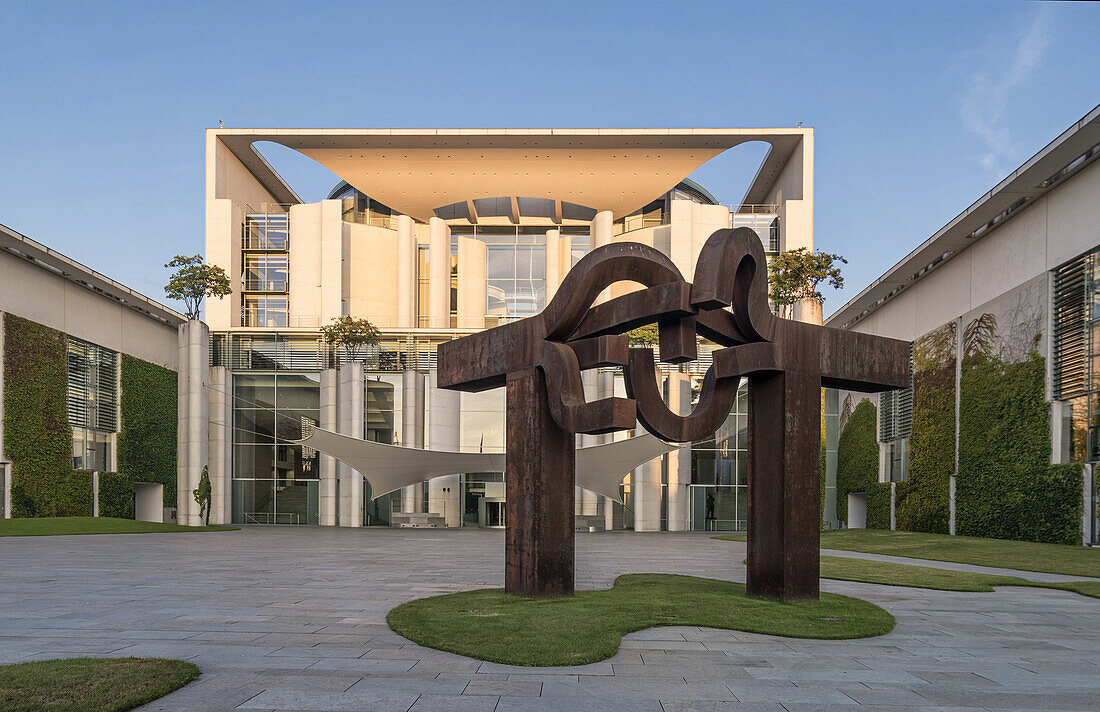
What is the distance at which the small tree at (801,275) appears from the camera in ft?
127

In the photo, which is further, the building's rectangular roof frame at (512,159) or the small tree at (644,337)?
the building's rectangular roof frame at (512,159)

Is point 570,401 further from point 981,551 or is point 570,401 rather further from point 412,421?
point 412,421

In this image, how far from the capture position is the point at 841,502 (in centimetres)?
4234

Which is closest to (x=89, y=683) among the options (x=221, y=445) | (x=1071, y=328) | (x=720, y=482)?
(x=1071, y=328)

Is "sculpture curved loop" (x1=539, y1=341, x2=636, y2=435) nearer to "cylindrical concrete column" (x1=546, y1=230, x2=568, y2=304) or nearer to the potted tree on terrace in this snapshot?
the potted tree on terrace

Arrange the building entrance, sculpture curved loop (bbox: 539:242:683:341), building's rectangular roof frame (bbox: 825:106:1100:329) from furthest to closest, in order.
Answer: the building entrance, building's rectangular roof frame (bbox: 825:106:1100:329), sculpture curved loop (bbox: 539:242:683:341)

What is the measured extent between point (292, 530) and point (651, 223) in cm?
2866

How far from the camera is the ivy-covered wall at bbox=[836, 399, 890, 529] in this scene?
37.2 metres

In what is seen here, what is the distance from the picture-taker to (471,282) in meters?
48.4

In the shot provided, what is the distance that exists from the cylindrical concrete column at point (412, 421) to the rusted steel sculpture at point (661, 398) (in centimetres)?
2682

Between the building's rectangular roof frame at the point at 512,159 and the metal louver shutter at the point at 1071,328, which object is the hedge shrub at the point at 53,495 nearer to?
the building's rectangular roof frame at the point at 512,159

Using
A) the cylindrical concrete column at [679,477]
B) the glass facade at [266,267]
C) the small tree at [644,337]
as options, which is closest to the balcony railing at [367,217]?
the glass facade at [266,267]

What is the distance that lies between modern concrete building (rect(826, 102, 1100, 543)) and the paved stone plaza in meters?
12.6

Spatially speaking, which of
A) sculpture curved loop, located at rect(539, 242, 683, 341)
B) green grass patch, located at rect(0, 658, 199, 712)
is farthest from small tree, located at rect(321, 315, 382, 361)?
green grass patch, located at rect(0, 658, 199, 712)
